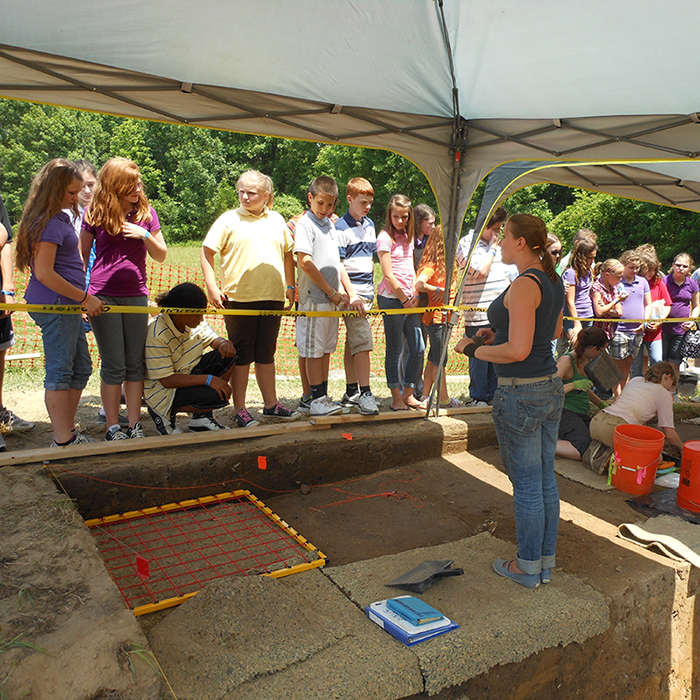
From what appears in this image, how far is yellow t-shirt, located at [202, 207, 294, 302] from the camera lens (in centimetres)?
462

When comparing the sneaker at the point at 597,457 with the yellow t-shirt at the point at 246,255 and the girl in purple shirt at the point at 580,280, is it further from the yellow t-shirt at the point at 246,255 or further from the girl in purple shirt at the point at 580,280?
the yellow t-shirt at the point at 246,255

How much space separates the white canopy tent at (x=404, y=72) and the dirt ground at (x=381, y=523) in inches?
85.1

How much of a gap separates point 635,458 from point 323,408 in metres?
2.47

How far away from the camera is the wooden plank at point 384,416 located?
16.0 feet

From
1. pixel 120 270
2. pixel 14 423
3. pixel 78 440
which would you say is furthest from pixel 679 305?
pixel 14 423

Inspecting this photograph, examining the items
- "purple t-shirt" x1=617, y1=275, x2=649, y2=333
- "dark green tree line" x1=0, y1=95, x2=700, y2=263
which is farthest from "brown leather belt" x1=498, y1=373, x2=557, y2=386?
"dark green tree line" x1=0, y1=95, x2=700, y2=263

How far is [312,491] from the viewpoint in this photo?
4.56 metres

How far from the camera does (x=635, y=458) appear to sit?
4.62 m

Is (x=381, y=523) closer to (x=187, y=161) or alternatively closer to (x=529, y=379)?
(x=529, y=379)

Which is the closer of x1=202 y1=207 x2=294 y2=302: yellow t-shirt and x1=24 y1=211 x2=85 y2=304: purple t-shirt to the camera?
x1=24 y1=211 x2=85 y2=304: purple t-shirt

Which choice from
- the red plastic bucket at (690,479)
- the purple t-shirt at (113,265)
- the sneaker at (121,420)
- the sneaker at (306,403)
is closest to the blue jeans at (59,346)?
the purple t-shirt at (113,265)

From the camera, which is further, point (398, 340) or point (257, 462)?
point (398, 340)

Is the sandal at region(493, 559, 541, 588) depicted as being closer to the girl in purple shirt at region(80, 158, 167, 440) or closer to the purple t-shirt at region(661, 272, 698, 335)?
the girl in purple shirt at region(80, 158, 167, 440)

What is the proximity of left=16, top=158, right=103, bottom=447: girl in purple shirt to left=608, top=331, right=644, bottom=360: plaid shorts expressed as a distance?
571cm
